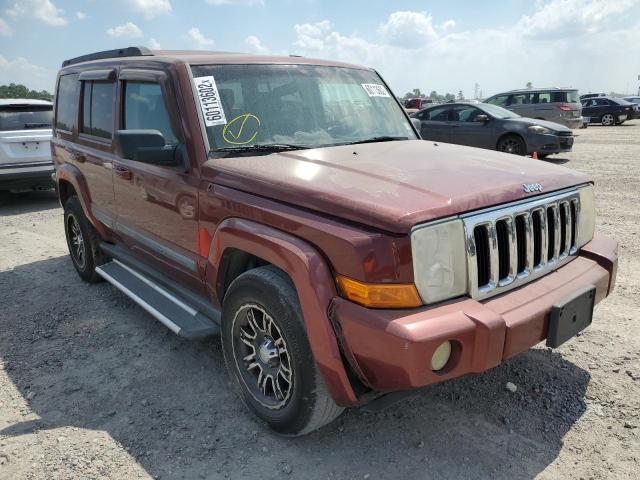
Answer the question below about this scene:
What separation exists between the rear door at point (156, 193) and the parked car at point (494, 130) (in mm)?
9497

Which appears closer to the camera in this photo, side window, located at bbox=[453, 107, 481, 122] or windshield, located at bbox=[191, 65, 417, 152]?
windshield, located at bbox=[191, 65, 417, 152]

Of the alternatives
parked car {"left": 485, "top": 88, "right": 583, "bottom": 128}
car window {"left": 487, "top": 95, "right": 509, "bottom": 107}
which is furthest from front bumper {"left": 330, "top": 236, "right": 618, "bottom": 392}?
car window {"left": 487, "top": 95, "right": 509, "bottom": 107}

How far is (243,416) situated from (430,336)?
141cm

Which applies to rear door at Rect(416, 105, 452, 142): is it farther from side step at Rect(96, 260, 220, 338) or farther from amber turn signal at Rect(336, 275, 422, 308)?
amber turn signal at Rect(336, 275, 422, 308)

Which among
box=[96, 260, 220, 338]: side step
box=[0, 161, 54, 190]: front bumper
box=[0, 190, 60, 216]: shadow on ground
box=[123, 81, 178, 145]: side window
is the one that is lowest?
box=[0, 190, 60, 216]: shadow on ground

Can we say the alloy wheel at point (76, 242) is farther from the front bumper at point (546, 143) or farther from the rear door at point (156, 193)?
the front bumper at point (546, 143)

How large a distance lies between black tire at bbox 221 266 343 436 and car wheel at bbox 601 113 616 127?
28.2 metres

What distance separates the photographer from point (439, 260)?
2271mm

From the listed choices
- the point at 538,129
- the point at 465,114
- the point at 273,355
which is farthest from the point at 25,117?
the point at 538,129

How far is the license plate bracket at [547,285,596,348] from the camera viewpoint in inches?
97.1

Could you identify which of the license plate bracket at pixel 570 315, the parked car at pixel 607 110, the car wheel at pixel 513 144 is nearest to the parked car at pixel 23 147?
the license plate bracket at pixel 570 315

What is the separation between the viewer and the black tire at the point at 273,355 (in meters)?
2.50

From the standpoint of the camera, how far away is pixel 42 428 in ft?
9.78

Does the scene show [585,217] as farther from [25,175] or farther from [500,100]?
[500,100]
